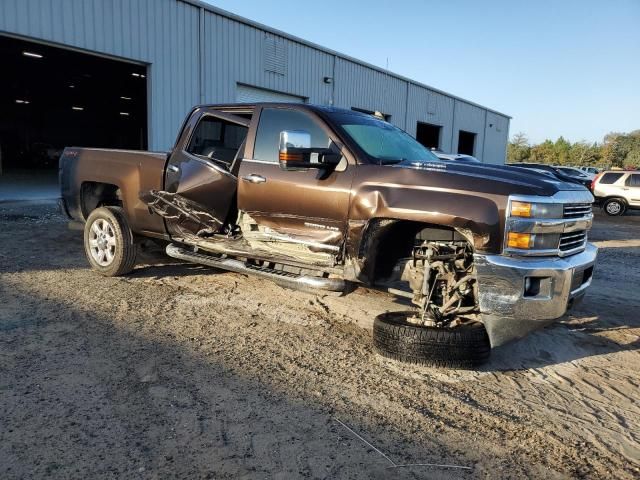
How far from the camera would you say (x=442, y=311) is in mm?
4070

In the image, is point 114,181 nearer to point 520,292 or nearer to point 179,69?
point 520,292

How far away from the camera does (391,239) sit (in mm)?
4250

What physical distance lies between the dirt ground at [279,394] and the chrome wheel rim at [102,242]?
63 centimetres

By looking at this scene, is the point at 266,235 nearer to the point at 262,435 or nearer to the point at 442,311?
the point at 442,311

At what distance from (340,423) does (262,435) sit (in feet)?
1.59

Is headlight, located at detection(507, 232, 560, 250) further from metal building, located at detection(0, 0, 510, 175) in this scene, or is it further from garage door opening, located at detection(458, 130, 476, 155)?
garage door opening, located at detection(458, 130, 476, 155)

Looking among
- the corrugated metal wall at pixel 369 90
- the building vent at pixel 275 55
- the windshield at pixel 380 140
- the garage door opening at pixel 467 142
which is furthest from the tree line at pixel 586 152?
the windshield at pixel 380 140

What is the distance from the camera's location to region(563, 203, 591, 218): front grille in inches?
150

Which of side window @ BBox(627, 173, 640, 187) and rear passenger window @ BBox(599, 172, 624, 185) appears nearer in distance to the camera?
side window @ BBox(627, 173, 640, 187)

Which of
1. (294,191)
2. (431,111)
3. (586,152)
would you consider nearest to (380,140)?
(294,191)

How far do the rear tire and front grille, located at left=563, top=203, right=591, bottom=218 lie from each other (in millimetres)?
17599

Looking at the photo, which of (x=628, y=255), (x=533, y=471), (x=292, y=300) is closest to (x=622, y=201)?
(x=628, y=255)

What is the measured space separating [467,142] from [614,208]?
17280mm

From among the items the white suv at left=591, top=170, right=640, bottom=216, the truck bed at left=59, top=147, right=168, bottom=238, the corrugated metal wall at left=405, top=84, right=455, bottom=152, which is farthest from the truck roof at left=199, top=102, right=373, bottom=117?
the corrugated metal wall at left=405, top=84, right=455, bottom=152
